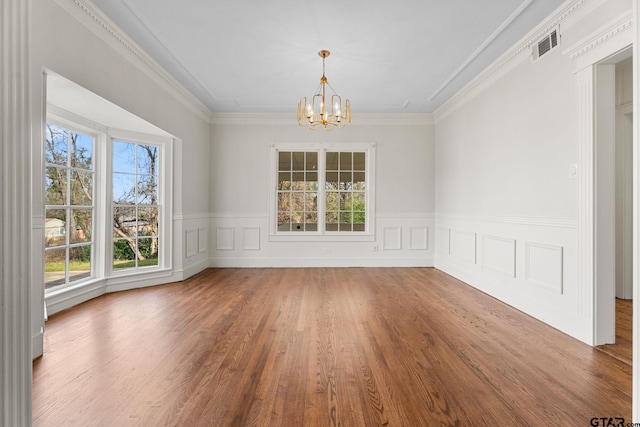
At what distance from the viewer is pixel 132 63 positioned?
3.70m

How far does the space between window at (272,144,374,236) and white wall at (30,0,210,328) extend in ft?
4.84

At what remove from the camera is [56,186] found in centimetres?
358

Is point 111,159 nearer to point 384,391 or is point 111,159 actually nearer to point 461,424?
point 384,391

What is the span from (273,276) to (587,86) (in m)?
4.49

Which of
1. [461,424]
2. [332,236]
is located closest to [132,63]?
[332,236]

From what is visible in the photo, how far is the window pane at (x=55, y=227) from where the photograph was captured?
347 centimetres

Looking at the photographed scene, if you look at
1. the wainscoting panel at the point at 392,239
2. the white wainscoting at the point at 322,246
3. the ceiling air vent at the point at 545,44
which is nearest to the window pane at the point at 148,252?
the white wainscoting at the point at 322,246

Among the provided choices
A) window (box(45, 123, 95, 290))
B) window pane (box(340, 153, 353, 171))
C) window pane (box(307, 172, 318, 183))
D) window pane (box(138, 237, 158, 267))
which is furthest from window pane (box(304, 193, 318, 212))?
window (box(45, 123, 95, 290))

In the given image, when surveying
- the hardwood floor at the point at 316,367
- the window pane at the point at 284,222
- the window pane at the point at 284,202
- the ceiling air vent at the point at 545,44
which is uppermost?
the ceiling air vent at the point at 545,44

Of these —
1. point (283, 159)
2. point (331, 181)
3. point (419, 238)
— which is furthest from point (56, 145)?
point (419, 238)

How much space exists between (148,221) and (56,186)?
1310 mm

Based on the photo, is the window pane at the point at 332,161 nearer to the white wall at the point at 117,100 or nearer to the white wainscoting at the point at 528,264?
the white wall at the point at 117,100

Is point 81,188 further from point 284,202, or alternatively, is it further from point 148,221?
point 284,202

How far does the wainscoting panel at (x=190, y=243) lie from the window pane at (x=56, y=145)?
190 centimetres
